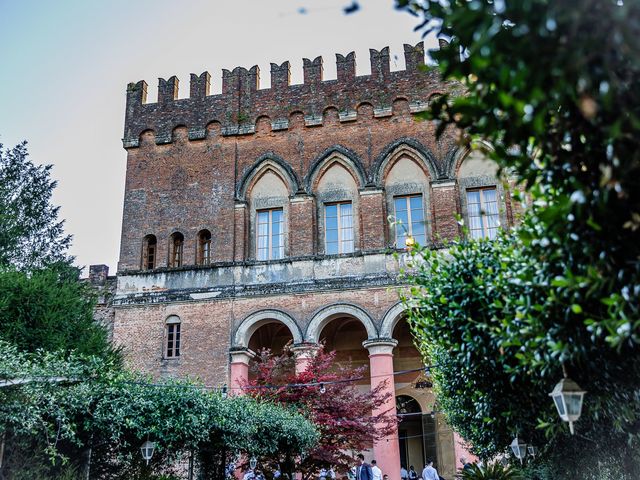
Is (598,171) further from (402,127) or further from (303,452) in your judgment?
(402,127)

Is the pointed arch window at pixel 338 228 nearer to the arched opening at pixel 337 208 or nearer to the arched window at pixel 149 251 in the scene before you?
the arched opening at pixel 337 208

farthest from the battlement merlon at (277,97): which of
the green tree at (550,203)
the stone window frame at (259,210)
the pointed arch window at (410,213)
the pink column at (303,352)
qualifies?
the green tree at (550,203)

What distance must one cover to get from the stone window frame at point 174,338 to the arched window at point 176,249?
1986 mm

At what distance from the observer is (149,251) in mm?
24109

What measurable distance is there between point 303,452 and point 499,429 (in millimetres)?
8275

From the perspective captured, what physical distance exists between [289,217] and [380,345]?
5373 mm

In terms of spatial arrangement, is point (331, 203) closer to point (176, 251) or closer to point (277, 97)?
point (277, 97)

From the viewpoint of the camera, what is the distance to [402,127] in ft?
77.3

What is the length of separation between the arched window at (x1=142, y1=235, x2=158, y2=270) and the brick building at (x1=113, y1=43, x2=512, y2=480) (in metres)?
0.06

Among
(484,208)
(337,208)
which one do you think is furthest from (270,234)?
(484,208)

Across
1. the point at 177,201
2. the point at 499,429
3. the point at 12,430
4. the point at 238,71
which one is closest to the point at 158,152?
the point at 177,201

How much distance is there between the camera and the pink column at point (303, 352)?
20844 millimetres

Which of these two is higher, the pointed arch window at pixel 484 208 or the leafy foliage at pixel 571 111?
the pointed arch window at pixel 484 208

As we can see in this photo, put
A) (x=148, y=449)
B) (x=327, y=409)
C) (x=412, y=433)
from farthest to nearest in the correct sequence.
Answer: (x=412, y=433), (x=327, y=409), (x=148, y=449)
